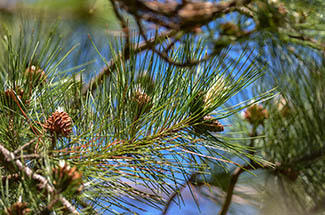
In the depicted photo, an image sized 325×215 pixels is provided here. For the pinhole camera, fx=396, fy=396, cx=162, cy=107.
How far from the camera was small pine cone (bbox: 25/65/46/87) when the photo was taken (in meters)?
0.55

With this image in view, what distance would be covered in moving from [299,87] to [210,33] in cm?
31

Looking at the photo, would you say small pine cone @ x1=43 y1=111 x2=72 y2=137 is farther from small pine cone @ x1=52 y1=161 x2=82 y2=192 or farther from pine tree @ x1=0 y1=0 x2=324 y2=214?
small pine cone @ x1=52 y1=161 x2=82 y2=192

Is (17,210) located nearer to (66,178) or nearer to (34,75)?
(66,178)

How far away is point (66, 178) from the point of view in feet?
1.23

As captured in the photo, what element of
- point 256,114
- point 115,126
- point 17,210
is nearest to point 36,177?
point 17,210

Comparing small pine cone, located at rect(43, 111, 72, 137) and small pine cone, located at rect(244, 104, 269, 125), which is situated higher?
small pine cone, located at rect(43, 111, 72, 137)

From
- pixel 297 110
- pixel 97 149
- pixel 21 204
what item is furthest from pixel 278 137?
pixel 21 204

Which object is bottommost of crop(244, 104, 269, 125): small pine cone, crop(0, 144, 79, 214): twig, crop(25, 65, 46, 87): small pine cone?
crop(244, 104, 269, 125): small pine cone

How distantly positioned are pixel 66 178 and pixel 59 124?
5.0 inches

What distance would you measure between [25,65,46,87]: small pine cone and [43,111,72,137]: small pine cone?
0.29 feet

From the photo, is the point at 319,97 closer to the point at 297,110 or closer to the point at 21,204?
the point at 297,110

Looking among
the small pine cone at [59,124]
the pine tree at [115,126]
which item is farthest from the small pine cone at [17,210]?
the small pine cone at [59,124]

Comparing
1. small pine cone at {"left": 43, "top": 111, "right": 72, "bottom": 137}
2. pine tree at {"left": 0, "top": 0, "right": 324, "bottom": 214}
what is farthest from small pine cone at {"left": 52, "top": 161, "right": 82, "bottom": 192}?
small pine cone at {"left": 43, "top": 111, "right": 72, "bottom": 137}

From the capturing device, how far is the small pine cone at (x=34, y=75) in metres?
0.55
